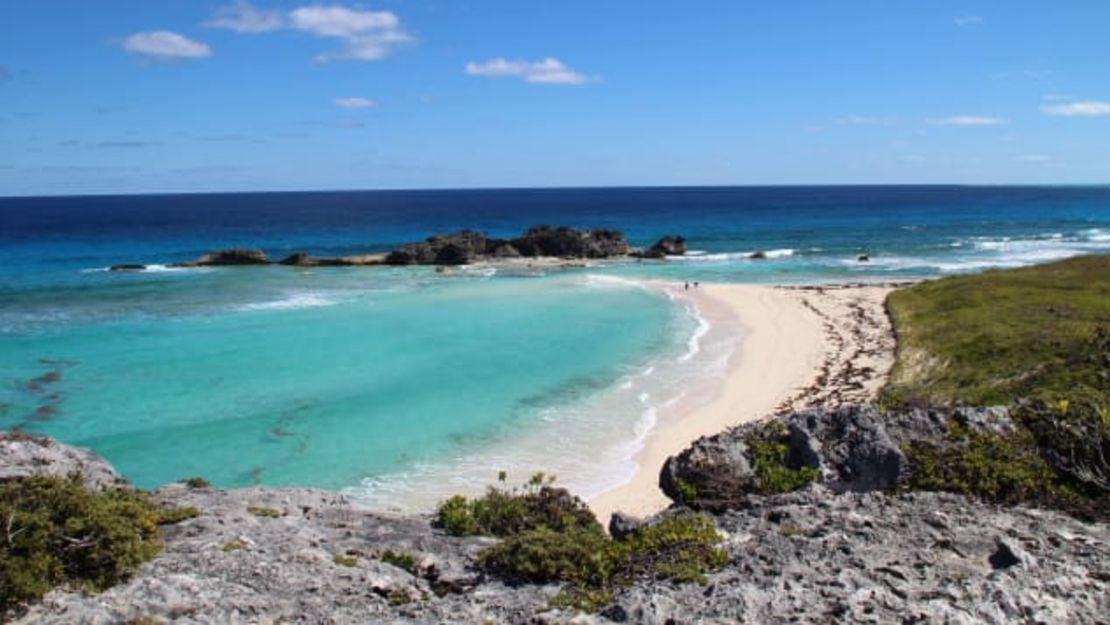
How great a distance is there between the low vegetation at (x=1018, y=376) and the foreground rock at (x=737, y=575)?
0.63m

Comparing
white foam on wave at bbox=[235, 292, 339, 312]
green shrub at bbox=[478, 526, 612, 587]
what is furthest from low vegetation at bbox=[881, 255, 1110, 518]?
white foam on wave at bbox=[235, 292, 339, 312]

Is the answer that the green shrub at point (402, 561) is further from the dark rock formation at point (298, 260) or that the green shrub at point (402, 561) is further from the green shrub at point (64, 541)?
the dark rock formation at point (298, 260)

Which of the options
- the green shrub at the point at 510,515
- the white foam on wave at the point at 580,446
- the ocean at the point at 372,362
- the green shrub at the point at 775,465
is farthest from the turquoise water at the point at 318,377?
the green shrub at the point at 775,465

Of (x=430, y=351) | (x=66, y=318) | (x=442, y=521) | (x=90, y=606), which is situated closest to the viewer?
(x=90, y=606)

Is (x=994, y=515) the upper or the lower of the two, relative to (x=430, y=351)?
upper

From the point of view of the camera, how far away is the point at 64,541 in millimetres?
8734

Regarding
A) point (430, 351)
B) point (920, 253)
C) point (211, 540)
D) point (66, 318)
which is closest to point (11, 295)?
point (66, 318)

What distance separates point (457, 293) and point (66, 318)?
83.9ft

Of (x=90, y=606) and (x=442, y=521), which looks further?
(x=442, y=521)

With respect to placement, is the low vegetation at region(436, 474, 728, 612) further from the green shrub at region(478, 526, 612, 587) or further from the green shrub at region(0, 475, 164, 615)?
the green shrub at region(0, 475, 164, 615)

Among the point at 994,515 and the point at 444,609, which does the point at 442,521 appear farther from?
the point at 994,515

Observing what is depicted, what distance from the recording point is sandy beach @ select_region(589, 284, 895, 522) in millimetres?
22120

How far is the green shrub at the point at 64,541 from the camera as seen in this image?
8.07m

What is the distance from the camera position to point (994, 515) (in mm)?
9891
